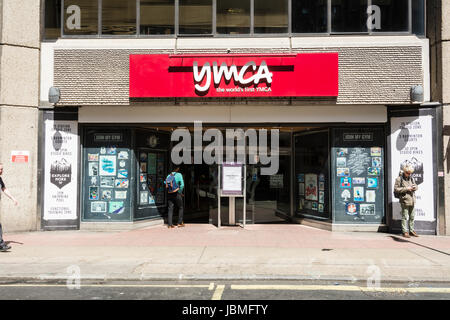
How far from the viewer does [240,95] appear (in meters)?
10.4

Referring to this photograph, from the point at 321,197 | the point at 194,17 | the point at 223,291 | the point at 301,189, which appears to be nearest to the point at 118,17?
the point at 194,17

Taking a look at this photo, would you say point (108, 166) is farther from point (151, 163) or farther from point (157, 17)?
point (157, 17)

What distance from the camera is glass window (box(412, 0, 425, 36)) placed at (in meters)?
10.7

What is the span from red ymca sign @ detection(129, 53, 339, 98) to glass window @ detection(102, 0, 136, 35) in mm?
1220

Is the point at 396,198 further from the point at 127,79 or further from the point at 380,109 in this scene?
the point at 127,79

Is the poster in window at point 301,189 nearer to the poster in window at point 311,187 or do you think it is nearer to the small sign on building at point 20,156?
the poster in window at point 311,187

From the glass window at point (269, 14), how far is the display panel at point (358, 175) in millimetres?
3514

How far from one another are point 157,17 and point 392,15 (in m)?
6.66

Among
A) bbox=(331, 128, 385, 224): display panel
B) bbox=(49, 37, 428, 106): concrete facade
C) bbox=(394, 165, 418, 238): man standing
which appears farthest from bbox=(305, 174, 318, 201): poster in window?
bbox=(49, 37, 428, 106): concrete facade

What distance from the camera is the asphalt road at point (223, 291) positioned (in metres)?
5.47

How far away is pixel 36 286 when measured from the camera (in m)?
6.03

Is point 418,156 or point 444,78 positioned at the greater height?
point 444,78

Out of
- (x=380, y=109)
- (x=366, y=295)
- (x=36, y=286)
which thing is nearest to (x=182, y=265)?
(x=36, y=286)

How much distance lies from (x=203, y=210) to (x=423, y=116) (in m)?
7.42
